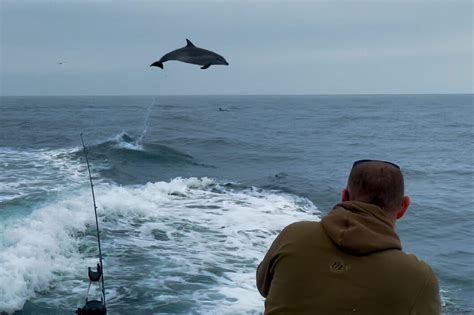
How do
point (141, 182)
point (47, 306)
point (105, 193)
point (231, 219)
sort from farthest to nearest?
1. point (141, 182)
2. point (105, 193)
3. point (231, 219)
4. point (47, 306)

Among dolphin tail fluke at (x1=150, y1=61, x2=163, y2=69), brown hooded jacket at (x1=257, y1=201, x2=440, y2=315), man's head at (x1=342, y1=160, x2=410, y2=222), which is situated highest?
dolphin tail fluke at (x1=150, y1=61, x2=163, y2=69)

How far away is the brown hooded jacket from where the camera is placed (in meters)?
1.62

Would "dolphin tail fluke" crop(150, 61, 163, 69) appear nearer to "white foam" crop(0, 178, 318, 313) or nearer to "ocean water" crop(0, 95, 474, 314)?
"ocean water" crop(0, 95, 474, 314)

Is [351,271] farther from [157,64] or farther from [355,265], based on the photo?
[157,64]

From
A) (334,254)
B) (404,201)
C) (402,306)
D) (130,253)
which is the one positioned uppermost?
(404,201)

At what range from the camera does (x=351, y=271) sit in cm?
163

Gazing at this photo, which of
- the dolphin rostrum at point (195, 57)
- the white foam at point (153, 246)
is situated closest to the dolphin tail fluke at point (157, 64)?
the dolphin rostrum at point (195, 57)

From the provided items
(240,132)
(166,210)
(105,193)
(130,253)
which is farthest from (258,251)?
(240,132)

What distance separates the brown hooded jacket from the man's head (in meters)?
0.05

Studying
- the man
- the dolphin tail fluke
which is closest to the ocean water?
the dolphin tail fluke

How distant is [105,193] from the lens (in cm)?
1307

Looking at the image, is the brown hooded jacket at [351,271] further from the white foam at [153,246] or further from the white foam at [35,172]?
the white foam at [35,172]

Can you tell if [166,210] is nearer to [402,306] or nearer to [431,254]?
[431,254]

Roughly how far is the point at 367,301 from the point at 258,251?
7866 mm
